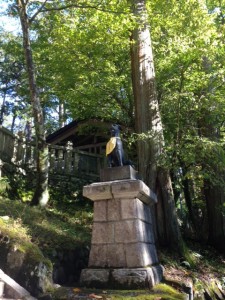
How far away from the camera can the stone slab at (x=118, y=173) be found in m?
5.81

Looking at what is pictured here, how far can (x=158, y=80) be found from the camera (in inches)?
405

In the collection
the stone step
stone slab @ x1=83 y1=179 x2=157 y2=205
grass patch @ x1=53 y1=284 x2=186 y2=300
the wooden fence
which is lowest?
grass patch @ x1=53 y1=284 x2=186 y2=300

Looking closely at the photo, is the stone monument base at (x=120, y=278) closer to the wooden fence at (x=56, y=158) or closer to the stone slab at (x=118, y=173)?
the stone slab at (x=118, y=173)

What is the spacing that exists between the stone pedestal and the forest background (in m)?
2.63

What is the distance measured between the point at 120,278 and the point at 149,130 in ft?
14.5

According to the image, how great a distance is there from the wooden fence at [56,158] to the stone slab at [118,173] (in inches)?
206

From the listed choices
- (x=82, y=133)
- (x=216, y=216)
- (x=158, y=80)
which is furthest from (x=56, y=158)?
Result: (x=216, y=216)

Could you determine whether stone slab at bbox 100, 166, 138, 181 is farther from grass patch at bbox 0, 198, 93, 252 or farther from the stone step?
the stone step

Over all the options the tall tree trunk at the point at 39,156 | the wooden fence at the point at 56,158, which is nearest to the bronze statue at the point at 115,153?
the tall tree trunk at the point at 39,156

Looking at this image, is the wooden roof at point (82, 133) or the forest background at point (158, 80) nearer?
the forest background at point (158, 80)

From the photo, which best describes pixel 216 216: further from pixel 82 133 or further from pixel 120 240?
pixel 82 133

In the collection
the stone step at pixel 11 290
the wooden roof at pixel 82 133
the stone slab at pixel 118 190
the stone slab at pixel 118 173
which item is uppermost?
the wooden roof at pixel 82 133

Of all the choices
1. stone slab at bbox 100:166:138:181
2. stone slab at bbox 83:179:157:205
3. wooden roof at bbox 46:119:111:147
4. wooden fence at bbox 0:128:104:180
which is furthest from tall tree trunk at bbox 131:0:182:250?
wooden fence at bbox 0:128:104:180

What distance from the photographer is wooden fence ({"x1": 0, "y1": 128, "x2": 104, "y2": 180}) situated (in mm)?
10477
